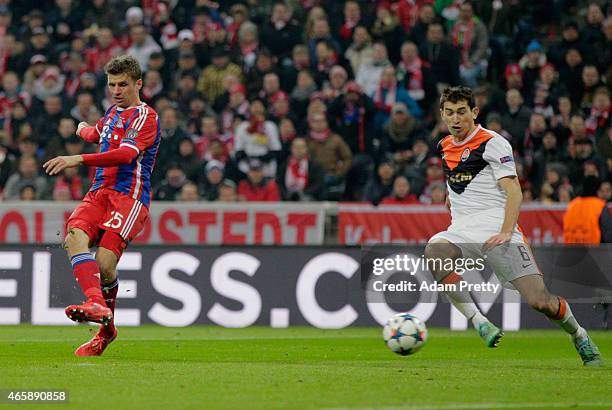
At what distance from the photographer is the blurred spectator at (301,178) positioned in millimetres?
17188

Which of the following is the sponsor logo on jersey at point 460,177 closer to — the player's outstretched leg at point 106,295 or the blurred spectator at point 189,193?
the player's outstretched leg at point 106,295

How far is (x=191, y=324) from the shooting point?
47.4 feet

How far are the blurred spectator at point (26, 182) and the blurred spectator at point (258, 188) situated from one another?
2.91 meters

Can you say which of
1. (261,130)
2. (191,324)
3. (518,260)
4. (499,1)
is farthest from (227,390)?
(499,1)

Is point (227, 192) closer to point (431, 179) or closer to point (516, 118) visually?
point (431, 179)

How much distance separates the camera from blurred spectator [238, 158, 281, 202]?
17062 mm

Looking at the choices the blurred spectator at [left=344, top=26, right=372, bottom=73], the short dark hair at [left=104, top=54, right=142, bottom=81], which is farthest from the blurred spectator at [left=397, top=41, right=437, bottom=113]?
the short dark hair at [left=104, top=54, right=142, bottom=81]

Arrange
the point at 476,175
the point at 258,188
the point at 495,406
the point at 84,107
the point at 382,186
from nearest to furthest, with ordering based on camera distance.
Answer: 1. the point at 495,406
2. the point at 476,175
3. the point at 382,186
4. the point at 258,188
5. the point at 84,107

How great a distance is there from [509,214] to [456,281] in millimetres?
749

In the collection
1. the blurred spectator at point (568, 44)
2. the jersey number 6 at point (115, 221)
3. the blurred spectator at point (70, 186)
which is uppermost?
the blurred spectator at point (568, 44)

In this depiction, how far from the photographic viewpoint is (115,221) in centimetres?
915

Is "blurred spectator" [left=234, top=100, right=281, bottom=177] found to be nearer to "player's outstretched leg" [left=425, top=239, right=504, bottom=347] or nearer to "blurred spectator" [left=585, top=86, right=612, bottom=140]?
"blurred spectator" [left=585, top=86, right=612, bottom=140]

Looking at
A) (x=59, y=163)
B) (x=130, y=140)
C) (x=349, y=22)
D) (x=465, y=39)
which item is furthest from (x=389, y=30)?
(x=59, y=163)

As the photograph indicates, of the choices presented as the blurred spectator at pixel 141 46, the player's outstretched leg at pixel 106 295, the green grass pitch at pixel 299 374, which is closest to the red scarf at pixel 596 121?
the green grass pitch at pixel 299 374
